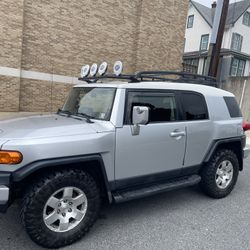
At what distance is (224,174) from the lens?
4555mm

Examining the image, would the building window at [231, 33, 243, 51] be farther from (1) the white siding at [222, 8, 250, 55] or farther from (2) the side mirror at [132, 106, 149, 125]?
(2) the side mirror at [132, 106, 149, 125]

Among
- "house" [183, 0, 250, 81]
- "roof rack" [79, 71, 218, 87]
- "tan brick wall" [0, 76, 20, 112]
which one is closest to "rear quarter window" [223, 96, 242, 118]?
"roof rack" [79, 71, 218, 87]

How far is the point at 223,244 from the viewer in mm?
3133

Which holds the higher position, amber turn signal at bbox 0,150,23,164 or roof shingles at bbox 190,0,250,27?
roof shingles at bbox 190,0,250,27

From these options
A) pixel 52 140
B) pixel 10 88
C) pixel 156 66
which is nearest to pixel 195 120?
pixel 52 140

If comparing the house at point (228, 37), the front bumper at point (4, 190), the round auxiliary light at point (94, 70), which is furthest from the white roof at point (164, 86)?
the house at point (228, 37)

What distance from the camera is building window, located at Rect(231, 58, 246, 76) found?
2822 centimetres

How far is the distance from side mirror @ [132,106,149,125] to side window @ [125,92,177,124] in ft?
0.57

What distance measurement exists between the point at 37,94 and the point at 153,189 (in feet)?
30.6

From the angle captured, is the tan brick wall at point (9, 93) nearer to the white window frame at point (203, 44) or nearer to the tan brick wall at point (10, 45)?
the tan brick wall at point (10, 45)

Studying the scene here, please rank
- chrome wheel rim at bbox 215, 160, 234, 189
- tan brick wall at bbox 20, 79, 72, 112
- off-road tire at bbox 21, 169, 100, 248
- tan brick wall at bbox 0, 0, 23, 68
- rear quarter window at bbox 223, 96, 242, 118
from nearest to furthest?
off-road tire at bbox 21, 169, 100, 248 → chrome wheel rim at bbox 215, 160, 234, 189 → rear quarter window at bbox 223, 96, 242, 118 → tan brick wall at bbox 0, 0, 23, 68 → tan brick wall at bbox 20, 79, 72, 112

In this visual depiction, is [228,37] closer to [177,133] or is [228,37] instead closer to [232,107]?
[232,107]

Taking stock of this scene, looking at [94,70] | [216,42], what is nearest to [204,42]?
[216,42]

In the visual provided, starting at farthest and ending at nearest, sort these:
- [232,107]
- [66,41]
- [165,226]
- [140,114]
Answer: [66,41]
[232,107]
[165,226]
[140,114]
